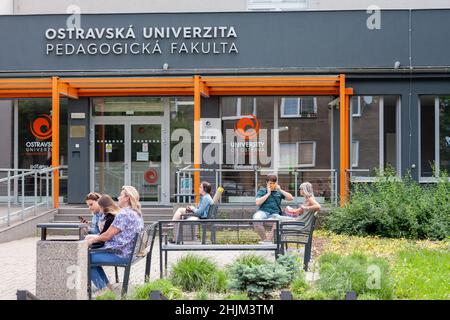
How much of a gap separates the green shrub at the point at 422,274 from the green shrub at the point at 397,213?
238cm

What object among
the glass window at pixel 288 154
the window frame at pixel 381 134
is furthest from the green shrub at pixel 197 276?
the glass window at pixel 288 154

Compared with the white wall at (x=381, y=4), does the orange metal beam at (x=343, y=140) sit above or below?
below

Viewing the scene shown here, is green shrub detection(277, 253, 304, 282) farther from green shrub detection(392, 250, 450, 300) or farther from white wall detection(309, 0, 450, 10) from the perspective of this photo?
white wall detection(309, 0, 450, 10)

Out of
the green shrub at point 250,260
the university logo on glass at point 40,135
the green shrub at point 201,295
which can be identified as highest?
the university logo on glass at point 40,135

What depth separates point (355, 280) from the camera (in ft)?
28.3

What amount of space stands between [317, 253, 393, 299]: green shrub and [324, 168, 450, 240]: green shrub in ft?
18.7

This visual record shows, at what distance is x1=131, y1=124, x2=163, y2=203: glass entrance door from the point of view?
1970 centimetres

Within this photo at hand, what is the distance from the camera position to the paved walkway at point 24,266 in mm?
9898

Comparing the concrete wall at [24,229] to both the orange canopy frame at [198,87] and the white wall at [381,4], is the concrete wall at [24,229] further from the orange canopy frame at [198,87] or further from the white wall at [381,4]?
the white wall at [381,4]

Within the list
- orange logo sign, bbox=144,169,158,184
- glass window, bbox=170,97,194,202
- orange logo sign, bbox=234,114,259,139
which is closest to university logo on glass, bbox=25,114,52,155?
orange logo sign, bbox=144,169,158,184

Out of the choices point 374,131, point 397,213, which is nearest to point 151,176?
point 374,131

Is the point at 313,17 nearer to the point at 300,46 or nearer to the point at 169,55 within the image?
the point at 300,46

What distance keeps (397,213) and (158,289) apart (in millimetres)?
8062
